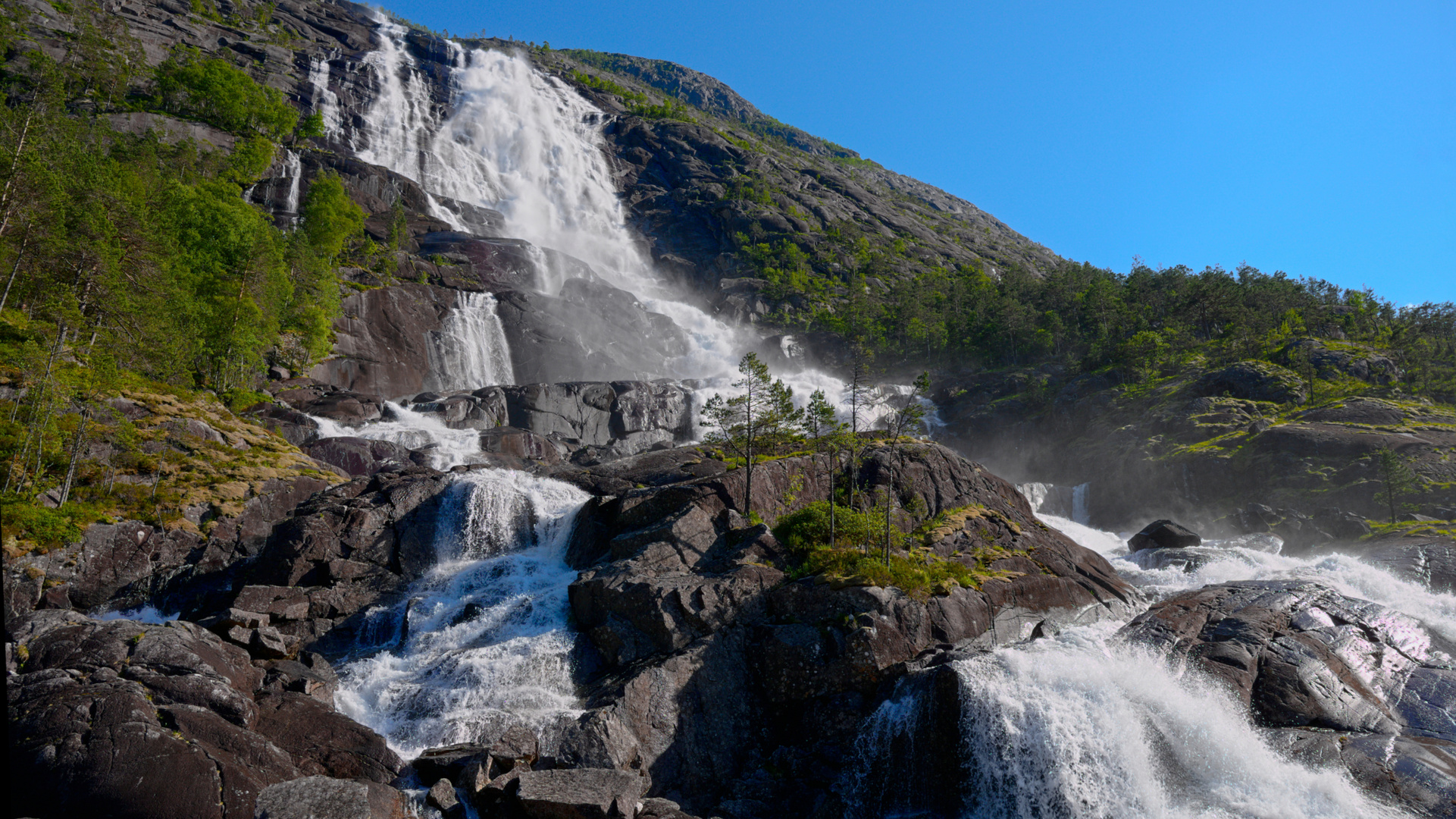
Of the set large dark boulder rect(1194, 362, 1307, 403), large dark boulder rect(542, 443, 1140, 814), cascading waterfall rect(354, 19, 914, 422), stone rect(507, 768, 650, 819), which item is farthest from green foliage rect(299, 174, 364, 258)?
large dark boulder rect(1194, 362, 1307, 403)

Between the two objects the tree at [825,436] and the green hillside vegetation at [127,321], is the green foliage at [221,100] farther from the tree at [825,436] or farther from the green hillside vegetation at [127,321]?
the tree at [825,436]

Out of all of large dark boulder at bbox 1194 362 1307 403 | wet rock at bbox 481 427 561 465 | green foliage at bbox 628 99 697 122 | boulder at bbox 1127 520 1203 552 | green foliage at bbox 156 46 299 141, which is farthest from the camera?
green foliage at bbox 628 99 697 122

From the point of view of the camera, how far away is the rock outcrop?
706 inches

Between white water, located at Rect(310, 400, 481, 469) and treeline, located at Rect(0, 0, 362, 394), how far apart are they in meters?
7.44

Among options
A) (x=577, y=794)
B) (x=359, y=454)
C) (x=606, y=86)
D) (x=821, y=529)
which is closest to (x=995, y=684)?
(x=821, y=529)

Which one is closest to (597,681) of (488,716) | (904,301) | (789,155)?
(488,716)

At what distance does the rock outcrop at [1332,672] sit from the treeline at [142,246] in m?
43.6

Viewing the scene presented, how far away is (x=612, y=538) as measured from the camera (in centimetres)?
3059

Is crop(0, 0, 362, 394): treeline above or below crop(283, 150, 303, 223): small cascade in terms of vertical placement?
below

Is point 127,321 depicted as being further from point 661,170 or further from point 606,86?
point 606,86

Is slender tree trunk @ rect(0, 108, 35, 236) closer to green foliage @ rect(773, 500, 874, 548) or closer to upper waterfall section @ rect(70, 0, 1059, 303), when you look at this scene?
green foliage @ rect(773, 500, 874, 548)

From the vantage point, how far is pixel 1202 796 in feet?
58.2

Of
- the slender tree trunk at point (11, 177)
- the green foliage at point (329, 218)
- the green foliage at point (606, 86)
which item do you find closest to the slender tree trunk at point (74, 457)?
the slender tree trunk at point (11, 177)

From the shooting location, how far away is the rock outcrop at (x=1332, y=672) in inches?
706
